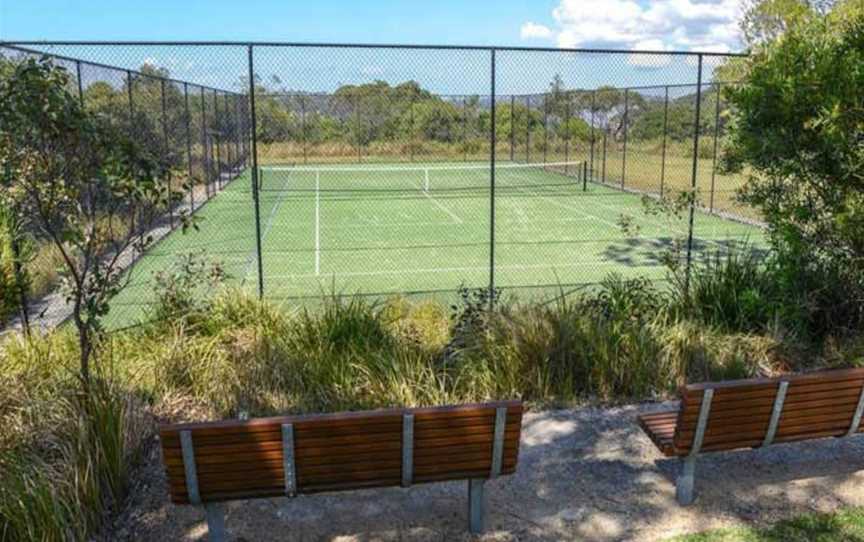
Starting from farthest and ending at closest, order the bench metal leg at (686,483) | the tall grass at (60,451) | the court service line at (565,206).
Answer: the court service line at (565,206)
the bench metal leg at (686,483)
the tall grass at (60,451)

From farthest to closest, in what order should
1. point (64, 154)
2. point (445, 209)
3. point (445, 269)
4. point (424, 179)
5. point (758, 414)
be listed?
point (424, 179)
point (445, 209)
point (445, 269)
point (64, 154)
point (758, 414)

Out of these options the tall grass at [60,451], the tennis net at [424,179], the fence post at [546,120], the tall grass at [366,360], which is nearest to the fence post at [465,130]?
the tennis net at [424,179]

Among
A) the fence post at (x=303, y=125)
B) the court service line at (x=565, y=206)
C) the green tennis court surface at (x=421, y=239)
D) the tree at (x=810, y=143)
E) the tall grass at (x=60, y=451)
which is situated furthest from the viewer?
the fence post at (x=303, y=125)

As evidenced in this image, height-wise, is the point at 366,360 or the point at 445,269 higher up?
the point at 366,360

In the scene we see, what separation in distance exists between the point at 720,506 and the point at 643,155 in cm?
2029

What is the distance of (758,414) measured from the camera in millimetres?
3629

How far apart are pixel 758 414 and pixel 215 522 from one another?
2595mm

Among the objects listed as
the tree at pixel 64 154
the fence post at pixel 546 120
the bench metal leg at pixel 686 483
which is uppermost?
the fence post at pixel 546 120

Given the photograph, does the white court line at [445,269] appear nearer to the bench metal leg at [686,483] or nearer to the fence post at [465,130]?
the bench metal leg at [686,483]

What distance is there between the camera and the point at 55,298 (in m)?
8.78

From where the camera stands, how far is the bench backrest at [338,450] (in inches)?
119

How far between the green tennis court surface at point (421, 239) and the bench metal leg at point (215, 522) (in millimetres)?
3501

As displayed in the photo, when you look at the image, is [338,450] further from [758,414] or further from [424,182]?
[424,182]

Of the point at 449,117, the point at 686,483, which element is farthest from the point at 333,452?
the point at 449,117
